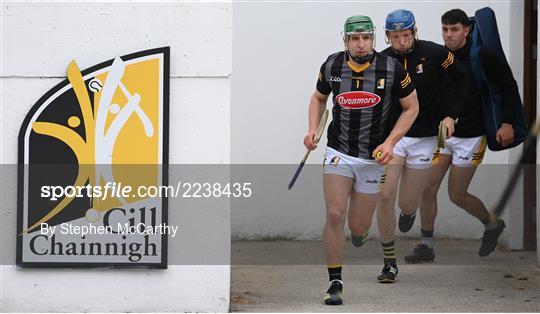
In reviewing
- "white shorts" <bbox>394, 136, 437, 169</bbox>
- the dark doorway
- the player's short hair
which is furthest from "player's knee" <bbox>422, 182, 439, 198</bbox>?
the player's short hair

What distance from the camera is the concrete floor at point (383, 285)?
291 inches

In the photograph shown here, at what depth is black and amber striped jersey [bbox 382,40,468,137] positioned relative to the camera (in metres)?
8.37

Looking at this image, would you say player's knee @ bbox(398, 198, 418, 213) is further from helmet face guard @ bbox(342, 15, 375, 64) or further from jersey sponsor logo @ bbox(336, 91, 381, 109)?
helmet face guard @ bbox(342, 15, 375, 64)

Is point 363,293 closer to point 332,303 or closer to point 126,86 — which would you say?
point 332,303

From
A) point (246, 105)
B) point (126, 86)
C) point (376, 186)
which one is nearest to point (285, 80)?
point (246, 105)

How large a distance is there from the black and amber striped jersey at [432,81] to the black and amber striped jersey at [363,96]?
944 mm

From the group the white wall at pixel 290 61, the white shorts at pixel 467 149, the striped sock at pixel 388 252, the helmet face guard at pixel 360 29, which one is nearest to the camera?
the helmet face guard at pixel 360 29

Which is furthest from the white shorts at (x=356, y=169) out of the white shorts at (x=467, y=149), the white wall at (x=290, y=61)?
the white wall at (x=290, y=61)

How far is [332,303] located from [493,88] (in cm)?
250

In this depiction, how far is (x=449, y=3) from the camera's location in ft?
33.1

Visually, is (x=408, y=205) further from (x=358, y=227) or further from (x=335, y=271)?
(x=335, y=271)

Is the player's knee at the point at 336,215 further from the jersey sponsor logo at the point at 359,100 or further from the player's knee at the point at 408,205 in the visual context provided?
the player's knee at the point at 408,205

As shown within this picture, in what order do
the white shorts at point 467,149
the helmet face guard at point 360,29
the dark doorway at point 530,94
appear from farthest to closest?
1. the dark doorway at point 530,94
2. the white shorts at point 467,149
3. the helmet face guard at point 360,29
